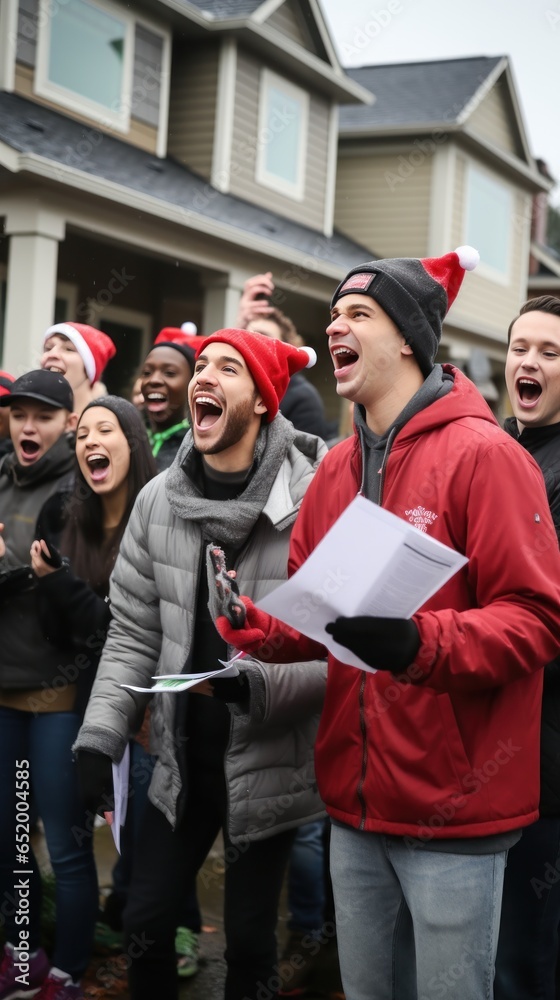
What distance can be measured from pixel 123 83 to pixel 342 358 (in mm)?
10894

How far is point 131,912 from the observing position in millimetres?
2984

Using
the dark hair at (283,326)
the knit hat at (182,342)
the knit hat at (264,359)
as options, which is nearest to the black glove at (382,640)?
the knit hat at (264,359)

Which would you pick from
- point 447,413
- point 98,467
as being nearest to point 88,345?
point 98,467

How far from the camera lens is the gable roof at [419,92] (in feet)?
57.9

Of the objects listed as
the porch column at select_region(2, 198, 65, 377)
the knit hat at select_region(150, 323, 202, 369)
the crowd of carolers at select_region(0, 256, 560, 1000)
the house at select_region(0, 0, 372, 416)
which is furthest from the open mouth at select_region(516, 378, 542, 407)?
the porch column at select_region(2, 198, 65, 377)

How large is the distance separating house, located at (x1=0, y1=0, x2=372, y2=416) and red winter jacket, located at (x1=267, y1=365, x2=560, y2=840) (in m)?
7.25

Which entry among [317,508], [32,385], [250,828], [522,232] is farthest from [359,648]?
[522,232]

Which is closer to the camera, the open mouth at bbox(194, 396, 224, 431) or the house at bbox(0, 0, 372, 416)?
the open mouth at bbox(194, 396, 224, 431)

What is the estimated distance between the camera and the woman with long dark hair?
350 cm

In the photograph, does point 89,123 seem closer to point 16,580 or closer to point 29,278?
point 29,278

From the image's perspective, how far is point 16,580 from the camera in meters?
3.64

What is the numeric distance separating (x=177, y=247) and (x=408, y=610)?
31.5 feet

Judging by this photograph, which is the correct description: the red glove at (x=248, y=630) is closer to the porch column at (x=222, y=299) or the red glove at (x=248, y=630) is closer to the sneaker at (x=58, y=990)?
the sneaker at (x=58, y=990)

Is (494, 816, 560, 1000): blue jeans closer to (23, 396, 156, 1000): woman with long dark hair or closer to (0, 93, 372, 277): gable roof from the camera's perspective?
(23, 396, 156, 1000): woman with long dark hair
